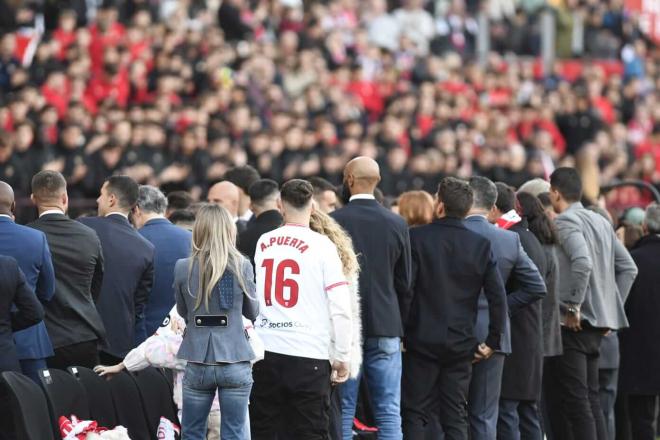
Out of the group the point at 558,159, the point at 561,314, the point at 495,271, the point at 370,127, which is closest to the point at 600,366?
the point at 561,314

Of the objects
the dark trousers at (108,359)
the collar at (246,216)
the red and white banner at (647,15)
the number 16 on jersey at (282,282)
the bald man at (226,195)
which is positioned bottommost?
the dark trousers at (108,359)

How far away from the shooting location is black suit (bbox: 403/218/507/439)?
9758 mm

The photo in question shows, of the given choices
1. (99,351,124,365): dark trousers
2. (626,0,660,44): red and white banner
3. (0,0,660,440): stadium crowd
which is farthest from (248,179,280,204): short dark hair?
(626,0,660,44): red and white banner

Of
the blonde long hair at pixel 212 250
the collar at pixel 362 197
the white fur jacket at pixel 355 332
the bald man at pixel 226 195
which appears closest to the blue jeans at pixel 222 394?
the blonde long hair at pixel 212 250

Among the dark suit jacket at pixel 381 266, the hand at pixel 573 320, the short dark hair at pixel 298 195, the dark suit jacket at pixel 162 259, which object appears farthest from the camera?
the hand at pixel 573 320

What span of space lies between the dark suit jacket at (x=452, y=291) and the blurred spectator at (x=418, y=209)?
1.38 meters

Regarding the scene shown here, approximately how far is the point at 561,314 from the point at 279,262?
294cm

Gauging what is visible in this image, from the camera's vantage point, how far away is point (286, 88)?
21828 mm

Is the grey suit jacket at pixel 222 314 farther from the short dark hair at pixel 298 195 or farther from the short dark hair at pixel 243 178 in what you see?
the short dark hair at pixel 243 178

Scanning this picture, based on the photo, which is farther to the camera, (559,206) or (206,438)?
(559,206)

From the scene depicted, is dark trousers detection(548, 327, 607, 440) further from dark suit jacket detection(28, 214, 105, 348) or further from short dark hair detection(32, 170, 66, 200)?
short dark hair detection(32, 170, 66, 200)

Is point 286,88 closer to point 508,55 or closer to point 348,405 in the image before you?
point 508,55

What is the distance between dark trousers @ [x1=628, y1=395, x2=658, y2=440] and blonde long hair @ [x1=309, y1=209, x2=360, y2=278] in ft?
11.9

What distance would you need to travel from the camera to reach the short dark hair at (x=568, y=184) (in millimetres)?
11156
